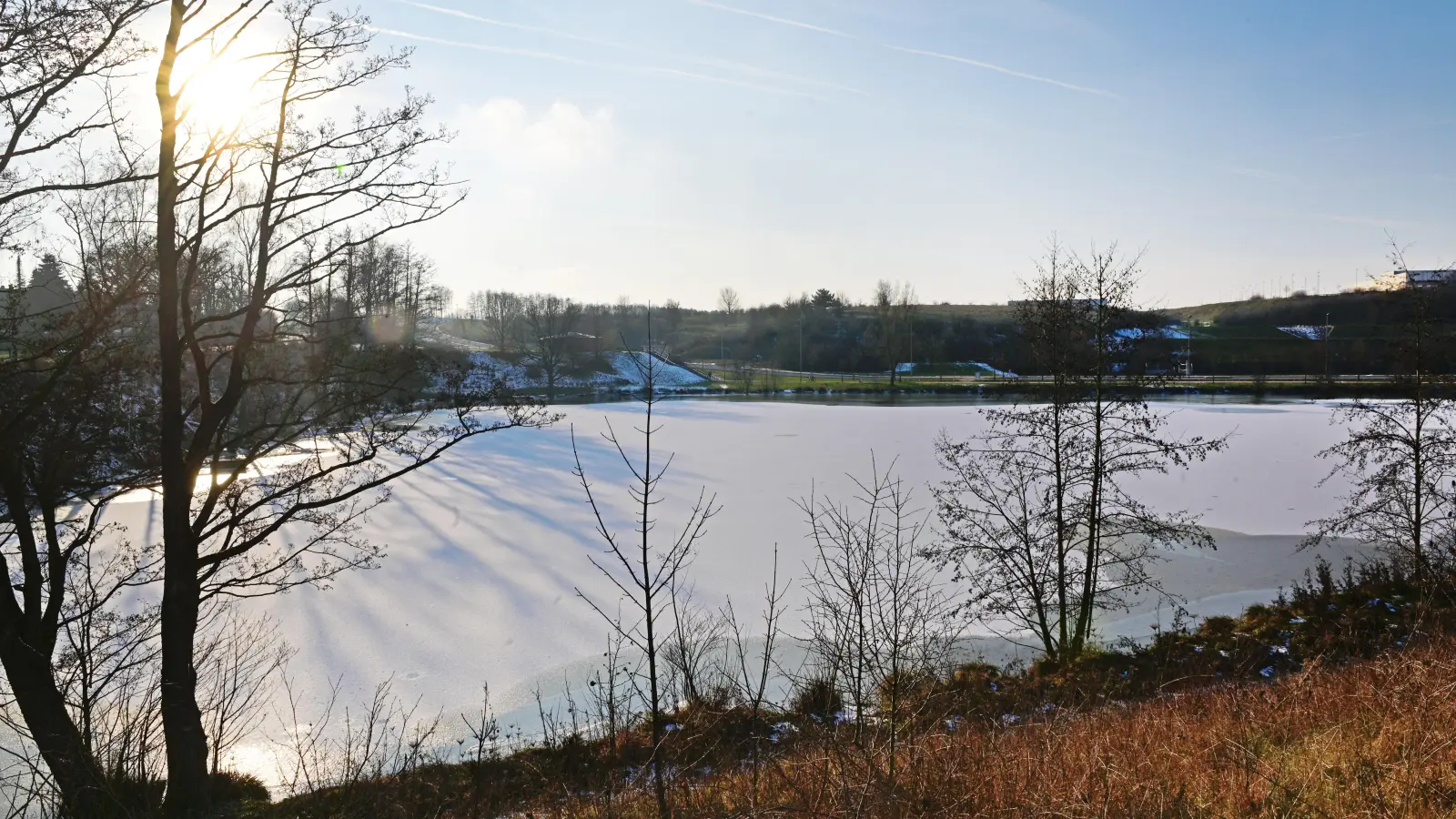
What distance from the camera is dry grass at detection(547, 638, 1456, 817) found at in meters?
3.67

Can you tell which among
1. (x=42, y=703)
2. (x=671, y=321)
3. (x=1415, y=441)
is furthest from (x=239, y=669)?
(x=671, y=321)

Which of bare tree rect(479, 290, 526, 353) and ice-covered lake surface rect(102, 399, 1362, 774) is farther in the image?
bare tree rect(479, 290, 526, 353)

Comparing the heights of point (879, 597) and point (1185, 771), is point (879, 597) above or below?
above

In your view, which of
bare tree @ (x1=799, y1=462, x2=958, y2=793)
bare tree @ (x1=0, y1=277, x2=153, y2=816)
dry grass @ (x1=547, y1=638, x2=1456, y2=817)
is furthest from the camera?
bare tree @ (x1=0, y1=277, x2=153, y2=816)

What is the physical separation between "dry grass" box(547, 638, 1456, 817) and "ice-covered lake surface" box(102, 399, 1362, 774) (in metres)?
4.59

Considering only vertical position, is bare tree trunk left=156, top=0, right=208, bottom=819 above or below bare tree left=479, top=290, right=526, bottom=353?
below

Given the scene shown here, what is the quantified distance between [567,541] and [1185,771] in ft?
40.3

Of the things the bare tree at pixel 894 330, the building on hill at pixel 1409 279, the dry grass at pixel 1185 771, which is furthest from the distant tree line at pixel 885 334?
the dry grass at pixel 1185 771

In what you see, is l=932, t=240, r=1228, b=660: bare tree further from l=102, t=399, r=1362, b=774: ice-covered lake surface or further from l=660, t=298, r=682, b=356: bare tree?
l=660, t=298, r=682, b=356: bare tree

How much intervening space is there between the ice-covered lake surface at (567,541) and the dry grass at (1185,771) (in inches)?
181

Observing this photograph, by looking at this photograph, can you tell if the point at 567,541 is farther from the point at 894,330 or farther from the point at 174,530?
the point at 894,330

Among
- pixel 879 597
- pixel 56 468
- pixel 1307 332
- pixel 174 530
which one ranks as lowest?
pixel 879 597

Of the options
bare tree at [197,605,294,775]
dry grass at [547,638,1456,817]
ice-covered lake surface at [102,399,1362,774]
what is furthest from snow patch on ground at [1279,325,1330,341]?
bare tree at [197,605,294,775]

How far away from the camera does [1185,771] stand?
4395 millimetres
